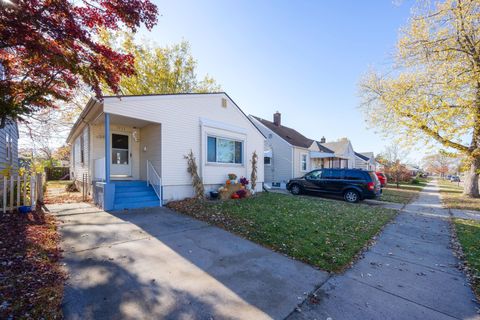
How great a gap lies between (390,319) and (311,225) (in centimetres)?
374

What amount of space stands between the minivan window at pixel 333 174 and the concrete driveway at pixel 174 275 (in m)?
8.50

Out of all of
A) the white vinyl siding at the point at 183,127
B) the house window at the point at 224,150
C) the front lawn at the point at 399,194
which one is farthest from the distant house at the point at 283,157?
the white vinyl siding at the point at 183,127

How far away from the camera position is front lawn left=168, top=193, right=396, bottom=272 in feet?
14.6

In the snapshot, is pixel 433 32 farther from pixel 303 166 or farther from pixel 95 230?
pixel 95 230

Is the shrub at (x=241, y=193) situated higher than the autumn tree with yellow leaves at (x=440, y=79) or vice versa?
the autumn tree with yellow leaves at (x=440, y=79)

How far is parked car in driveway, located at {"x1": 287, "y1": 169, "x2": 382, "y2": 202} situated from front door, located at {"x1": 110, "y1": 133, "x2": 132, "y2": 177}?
958 centimetres

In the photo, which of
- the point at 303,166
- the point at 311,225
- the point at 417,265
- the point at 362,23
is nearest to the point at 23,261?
the point at 311,225

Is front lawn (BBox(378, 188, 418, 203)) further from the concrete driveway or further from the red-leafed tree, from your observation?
the red-leafed tree

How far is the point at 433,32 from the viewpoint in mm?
11750

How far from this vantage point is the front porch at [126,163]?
7590mm

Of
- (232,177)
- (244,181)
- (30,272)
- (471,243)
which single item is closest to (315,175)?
(244,181)

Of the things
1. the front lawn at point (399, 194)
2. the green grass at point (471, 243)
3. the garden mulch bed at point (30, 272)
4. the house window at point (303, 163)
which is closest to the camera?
the garden mulch bed at point (30, 272)

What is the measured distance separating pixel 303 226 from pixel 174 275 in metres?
4.01

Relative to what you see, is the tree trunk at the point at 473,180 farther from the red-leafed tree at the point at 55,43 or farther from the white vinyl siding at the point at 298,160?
the red-leafed tree at the point at 55,43
